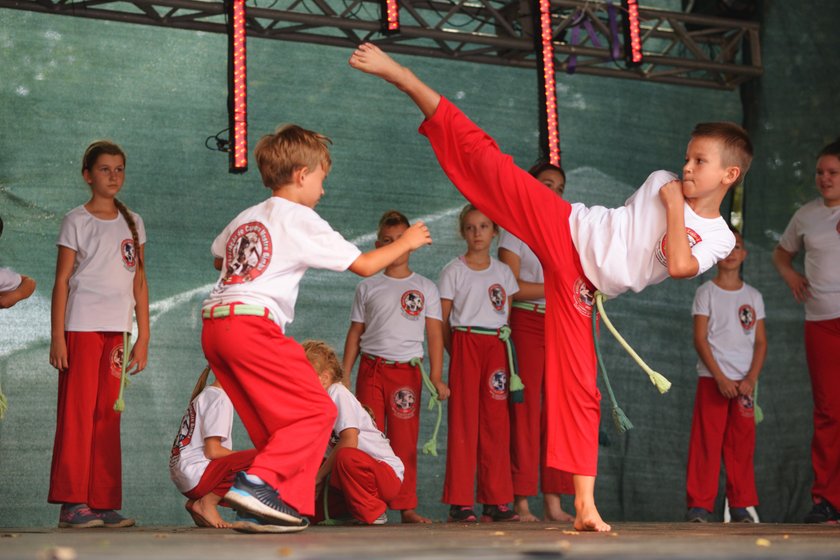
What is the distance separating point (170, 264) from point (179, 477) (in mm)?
1902

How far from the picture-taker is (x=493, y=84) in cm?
618

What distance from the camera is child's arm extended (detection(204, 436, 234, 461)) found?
386 cm

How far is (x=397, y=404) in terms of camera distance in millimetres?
4941

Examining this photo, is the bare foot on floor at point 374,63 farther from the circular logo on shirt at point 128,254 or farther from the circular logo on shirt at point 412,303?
the circular logo on shirt at point 412,303

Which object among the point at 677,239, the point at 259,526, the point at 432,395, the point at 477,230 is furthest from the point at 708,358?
the point at 259,526

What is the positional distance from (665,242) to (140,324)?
2316 mm

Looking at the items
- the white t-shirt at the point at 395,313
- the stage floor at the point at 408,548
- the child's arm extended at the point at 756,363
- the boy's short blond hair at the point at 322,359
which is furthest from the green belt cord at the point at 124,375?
the child's arm extended at the point at 756,363

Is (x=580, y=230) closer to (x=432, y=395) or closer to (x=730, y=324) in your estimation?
(x=432, y=395)

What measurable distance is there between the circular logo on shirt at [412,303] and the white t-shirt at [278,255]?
2125mm

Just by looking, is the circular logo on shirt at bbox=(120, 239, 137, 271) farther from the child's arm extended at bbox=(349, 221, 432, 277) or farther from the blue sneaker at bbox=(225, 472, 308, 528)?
the blue sneaker at bbox=(225, 472, 308, 528)

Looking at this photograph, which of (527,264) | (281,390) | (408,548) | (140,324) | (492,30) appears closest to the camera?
(408,548)

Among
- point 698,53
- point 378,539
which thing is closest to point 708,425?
point 698,53

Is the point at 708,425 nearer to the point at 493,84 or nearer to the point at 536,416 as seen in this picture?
the point at 536,416

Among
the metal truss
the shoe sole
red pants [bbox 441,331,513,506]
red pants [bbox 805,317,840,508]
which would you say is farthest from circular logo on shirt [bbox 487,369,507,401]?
the shoe sole
